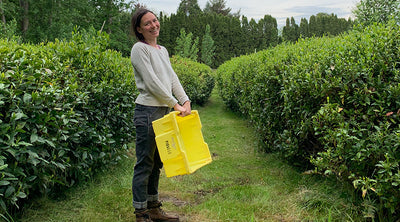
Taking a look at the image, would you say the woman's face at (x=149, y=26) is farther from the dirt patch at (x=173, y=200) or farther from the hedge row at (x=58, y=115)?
the dirt patch at (x=173, y=200)

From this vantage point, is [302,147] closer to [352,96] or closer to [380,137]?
[352,96]

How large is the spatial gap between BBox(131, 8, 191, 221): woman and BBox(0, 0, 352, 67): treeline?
19466mm

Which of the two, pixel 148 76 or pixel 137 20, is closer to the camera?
pixel 148 76

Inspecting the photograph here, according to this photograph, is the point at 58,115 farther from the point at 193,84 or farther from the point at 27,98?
the point at 193,84

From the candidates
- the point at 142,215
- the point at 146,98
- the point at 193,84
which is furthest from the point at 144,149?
the point at 193,84

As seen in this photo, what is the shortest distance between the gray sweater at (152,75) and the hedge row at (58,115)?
768 millimetres

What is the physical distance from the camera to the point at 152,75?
8.92 ft

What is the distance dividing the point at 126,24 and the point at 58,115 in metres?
36.6

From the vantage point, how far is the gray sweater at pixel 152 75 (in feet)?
8.93

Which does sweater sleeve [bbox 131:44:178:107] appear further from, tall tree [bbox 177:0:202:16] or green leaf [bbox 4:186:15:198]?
tall tree [bbox 177:0:202:16]

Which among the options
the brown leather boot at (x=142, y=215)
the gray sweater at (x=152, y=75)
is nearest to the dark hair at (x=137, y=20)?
the gray sweater at (x=152, y=75)

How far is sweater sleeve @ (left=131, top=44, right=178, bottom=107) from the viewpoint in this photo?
107 inches

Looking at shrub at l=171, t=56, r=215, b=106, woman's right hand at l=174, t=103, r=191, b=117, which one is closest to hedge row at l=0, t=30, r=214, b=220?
→ woman's right hand at l=174, t=103, r=191, b=117

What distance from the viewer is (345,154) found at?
2.84 metres
